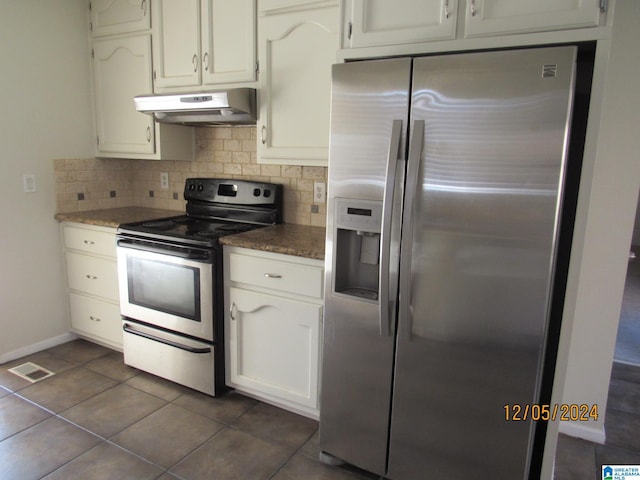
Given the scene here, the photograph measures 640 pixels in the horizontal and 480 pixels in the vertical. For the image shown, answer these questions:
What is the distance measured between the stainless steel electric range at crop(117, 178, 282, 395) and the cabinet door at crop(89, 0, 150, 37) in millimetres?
1105

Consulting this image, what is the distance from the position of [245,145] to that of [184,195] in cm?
58

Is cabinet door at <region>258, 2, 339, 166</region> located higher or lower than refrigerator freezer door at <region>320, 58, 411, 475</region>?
higher

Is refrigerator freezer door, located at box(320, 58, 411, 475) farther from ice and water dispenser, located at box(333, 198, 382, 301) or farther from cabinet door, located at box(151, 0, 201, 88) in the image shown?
cabinet door, located at box(151, 0, 201, 88)

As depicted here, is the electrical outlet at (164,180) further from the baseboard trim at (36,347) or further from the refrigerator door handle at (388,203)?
the refrigerator door handle at (388,203)

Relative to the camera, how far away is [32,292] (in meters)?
2.95

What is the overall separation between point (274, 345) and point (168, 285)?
72 centimetres

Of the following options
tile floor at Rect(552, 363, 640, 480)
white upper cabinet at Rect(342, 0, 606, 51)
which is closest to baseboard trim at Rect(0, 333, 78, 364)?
white upper cabinet at Rect(342, 0, 606, 51)

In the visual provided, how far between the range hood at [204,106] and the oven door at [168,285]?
77cm

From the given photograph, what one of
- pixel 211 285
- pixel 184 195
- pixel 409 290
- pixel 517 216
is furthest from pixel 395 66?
pixel 184 195

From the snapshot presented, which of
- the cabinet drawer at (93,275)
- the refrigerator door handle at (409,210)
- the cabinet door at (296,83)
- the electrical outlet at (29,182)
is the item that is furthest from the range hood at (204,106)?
the refrigerator door handle at (409,210)

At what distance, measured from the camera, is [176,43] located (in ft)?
8.71

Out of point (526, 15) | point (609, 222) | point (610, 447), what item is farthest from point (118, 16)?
point (610, 447)

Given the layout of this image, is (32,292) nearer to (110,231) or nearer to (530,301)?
(110,231)

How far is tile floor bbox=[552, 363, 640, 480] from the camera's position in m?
1.99
